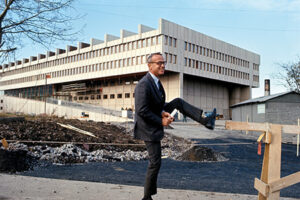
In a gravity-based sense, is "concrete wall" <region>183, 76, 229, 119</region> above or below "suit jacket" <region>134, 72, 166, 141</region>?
above

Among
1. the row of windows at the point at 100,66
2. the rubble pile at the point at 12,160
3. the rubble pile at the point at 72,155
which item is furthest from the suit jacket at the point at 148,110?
the row of windows at the point at 100,66

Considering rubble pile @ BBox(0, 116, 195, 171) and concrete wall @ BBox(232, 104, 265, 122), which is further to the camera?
concrete wall @ BBox(232, 104, 265, 122)

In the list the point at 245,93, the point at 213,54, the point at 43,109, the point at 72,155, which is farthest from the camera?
the point at 245,93

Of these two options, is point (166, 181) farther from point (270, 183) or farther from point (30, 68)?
point (30, 68)

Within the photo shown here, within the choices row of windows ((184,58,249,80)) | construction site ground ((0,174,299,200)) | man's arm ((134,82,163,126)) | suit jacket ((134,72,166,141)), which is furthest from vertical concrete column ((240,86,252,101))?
man's arm ((134,82,163,126))

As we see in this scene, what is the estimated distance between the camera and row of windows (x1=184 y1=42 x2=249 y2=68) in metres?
54.1

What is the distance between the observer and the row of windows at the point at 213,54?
54.1m

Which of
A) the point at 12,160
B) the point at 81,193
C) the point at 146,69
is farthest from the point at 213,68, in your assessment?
the point at 81,193

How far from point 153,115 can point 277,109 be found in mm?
20619

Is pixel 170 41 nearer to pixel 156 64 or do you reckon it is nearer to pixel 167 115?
pixel 156 64

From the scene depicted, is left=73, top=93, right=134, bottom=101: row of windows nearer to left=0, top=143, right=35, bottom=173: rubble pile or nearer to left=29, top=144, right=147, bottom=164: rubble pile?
left=29, top=144, right=147, bottom=164: rubble pile

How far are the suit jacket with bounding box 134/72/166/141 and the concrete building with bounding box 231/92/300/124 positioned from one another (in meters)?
19.5

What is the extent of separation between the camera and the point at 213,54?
192 feet

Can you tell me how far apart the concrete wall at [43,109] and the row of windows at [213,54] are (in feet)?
61.5
